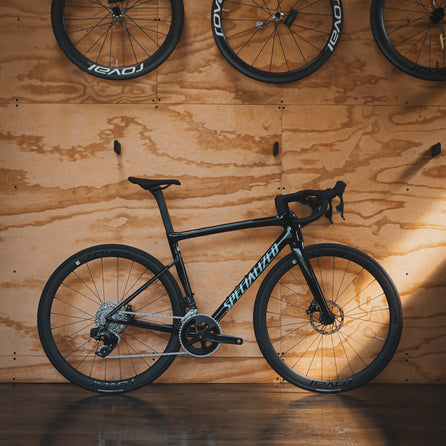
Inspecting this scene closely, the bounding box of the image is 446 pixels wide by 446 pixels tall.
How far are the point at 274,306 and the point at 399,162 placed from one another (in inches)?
42.5

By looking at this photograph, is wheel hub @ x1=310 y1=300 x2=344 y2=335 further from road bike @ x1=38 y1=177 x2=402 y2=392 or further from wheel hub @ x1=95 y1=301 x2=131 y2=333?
wheel hub @ x1=95 y1=301 x2=131 y2=333

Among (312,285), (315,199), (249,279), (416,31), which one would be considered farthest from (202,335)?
(416,31)

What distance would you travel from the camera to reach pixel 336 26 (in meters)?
2.24

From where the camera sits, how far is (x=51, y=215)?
228 cm

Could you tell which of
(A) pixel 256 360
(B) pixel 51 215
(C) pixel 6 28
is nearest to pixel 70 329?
(B) pixel 51 215

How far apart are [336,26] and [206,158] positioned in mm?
1024

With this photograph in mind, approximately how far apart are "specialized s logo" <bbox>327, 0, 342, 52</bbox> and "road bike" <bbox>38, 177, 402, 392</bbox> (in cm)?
81

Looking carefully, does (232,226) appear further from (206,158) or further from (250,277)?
(206,158)

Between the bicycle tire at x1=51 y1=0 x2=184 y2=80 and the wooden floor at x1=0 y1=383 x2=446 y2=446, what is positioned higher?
the bicycle tire at x1=51 y1=0 x2=184 y2=80

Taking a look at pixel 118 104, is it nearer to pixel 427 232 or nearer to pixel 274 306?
pixel 274 306

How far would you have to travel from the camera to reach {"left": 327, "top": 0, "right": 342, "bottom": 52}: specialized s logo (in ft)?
7.33

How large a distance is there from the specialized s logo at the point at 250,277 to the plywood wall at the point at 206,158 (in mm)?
169

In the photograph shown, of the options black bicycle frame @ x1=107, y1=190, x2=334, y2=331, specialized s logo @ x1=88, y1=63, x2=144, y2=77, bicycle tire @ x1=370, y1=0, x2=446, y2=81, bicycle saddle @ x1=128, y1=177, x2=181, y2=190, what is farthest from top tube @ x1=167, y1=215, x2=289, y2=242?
bicycle tire @ x1=370, y1=0, x2=446, y2=81

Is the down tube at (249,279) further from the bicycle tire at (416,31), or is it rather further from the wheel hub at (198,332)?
the bicycle tire at (416,31)
